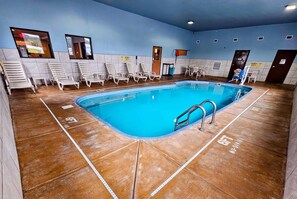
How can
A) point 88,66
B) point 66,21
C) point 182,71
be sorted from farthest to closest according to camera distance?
1. point 182,71
2. point 88,66
3. point 66,21

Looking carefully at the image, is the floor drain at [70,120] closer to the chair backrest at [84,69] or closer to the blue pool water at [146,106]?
the blue pool water at [146,106]

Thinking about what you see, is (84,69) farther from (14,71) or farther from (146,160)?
(146,160)

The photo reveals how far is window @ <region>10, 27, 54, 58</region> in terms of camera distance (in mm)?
4305

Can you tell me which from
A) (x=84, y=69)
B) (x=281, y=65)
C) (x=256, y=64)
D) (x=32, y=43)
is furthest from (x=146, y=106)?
(x=281, y=65)

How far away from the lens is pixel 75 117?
9.05 ft

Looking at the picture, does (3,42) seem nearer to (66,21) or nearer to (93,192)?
(66,21)

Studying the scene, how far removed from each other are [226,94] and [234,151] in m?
5.35

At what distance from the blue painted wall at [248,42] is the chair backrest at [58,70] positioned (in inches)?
389

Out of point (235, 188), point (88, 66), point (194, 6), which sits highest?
point (194, 6)

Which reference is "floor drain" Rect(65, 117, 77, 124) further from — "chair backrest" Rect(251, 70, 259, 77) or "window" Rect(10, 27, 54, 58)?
"chair backrest" Rect(251, 70, 259, 77)

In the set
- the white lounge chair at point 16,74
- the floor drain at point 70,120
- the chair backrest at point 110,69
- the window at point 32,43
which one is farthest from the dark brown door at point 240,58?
the white lounge chair at point 16,74

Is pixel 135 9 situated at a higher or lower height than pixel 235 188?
higher

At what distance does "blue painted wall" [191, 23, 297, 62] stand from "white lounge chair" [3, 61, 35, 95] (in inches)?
433

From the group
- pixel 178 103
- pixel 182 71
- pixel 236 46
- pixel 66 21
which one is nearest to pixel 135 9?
pixel 66 21
